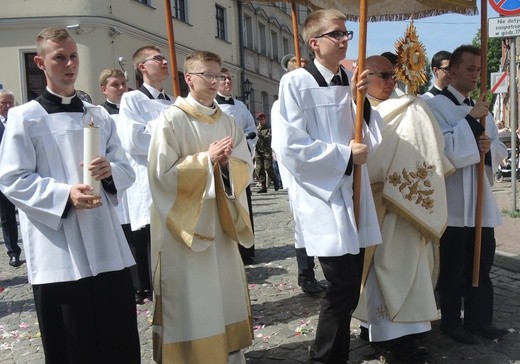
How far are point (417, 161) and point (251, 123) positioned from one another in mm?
3799

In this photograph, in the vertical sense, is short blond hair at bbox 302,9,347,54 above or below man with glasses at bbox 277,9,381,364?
above

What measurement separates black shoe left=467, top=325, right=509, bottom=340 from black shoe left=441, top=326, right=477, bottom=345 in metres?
0.12

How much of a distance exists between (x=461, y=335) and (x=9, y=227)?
5.72m

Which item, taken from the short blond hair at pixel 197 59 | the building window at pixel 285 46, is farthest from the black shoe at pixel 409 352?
the building window at pixel 285 46

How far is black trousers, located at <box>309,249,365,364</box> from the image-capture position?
3449 millimetres

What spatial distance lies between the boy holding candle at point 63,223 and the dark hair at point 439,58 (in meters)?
3.23

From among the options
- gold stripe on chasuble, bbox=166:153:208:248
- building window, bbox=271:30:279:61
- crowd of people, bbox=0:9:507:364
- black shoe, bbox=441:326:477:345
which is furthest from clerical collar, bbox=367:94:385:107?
building window, bbox=271:30:279:61

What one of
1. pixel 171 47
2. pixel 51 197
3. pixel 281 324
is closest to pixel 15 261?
pixel 281 324

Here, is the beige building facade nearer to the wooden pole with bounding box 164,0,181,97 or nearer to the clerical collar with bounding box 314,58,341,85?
the wooden pole with bounding box 164,0,181,97

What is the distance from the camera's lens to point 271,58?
3048 centimetres

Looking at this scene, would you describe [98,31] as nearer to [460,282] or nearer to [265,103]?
[265,103]

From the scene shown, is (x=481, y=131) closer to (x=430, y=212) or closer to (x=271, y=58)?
(x=430, y=212)

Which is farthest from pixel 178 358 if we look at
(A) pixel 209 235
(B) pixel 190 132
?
(B) pixel 190 132

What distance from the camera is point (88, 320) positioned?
10.1ft
